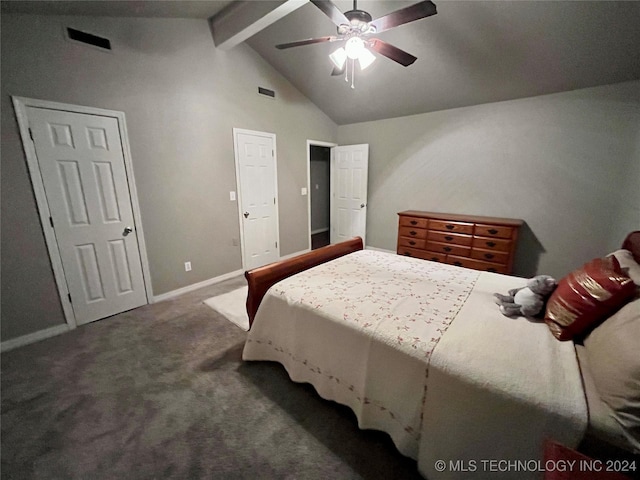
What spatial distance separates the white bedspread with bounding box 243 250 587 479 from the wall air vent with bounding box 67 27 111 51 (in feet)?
9.13

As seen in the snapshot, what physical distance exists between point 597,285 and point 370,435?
1.36m

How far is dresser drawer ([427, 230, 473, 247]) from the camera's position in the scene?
10.9 feet

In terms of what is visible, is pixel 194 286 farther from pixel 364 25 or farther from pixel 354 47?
pixel 364 25

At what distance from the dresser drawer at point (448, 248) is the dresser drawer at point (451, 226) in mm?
210

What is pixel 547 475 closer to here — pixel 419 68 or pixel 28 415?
pixel 28 415

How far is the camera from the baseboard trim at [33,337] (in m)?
2.12

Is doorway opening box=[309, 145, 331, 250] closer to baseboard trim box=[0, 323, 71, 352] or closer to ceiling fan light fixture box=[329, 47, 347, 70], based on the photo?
ceiling fan light fixture box=[329, 47, 347, 70]

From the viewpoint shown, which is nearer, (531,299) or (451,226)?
(531,299)

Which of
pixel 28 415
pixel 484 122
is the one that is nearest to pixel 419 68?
pixel 484 122

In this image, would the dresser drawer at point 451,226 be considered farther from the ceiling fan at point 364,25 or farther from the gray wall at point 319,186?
the gray wall at point 319,186

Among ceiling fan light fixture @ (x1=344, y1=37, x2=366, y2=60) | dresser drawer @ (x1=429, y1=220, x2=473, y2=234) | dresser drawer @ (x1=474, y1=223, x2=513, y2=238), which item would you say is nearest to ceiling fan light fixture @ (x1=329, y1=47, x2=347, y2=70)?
ceiling fan light fixture @ (x1=344, y1=37, x2=366, y2=60)

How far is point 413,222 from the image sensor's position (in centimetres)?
374

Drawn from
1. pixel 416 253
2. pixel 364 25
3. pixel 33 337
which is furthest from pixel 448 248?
pixel 33 337

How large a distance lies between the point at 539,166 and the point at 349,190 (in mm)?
2738
